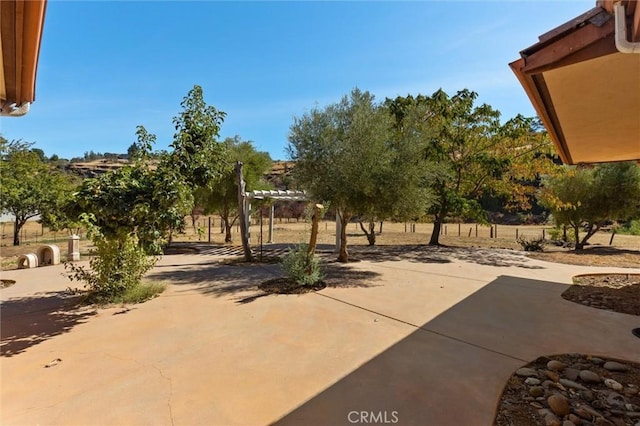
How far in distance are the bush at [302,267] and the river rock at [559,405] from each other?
13.6 feet

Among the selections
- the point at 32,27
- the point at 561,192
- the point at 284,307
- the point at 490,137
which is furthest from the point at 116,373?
the point at 561,192

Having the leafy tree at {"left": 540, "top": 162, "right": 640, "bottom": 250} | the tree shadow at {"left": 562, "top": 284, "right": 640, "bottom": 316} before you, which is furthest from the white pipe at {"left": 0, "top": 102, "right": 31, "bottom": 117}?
the leafy tree at {"left": 540, "top": 162, "right": 640, "bottom": 250}

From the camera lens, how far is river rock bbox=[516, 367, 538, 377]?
9.12 feet

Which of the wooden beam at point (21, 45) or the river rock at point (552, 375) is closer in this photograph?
the wooden beam at point (21, 45)

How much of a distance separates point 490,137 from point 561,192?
11.1 ft

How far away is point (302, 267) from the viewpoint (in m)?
6.11

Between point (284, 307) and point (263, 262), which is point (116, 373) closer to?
point (284, 307)

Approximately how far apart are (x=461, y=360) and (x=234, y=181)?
12547 mm

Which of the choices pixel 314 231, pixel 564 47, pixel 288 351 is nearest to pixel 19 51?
pixel 288 351

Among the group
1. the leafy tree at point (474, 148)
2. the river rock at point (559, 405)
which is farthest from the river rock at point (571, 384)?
the leafy tree at point (474, 148)

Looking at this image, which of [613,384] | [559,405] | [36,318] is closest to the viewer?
[559,405]

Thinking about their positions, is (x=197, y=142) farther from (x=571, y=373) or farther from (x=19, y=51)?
(x=571, y=373)

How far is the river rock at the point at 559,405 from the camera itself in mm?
2283

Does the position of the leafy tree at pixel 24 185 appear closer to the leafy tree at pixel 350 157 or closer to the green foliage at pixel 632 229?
the leafy tree at pixel 350 157
